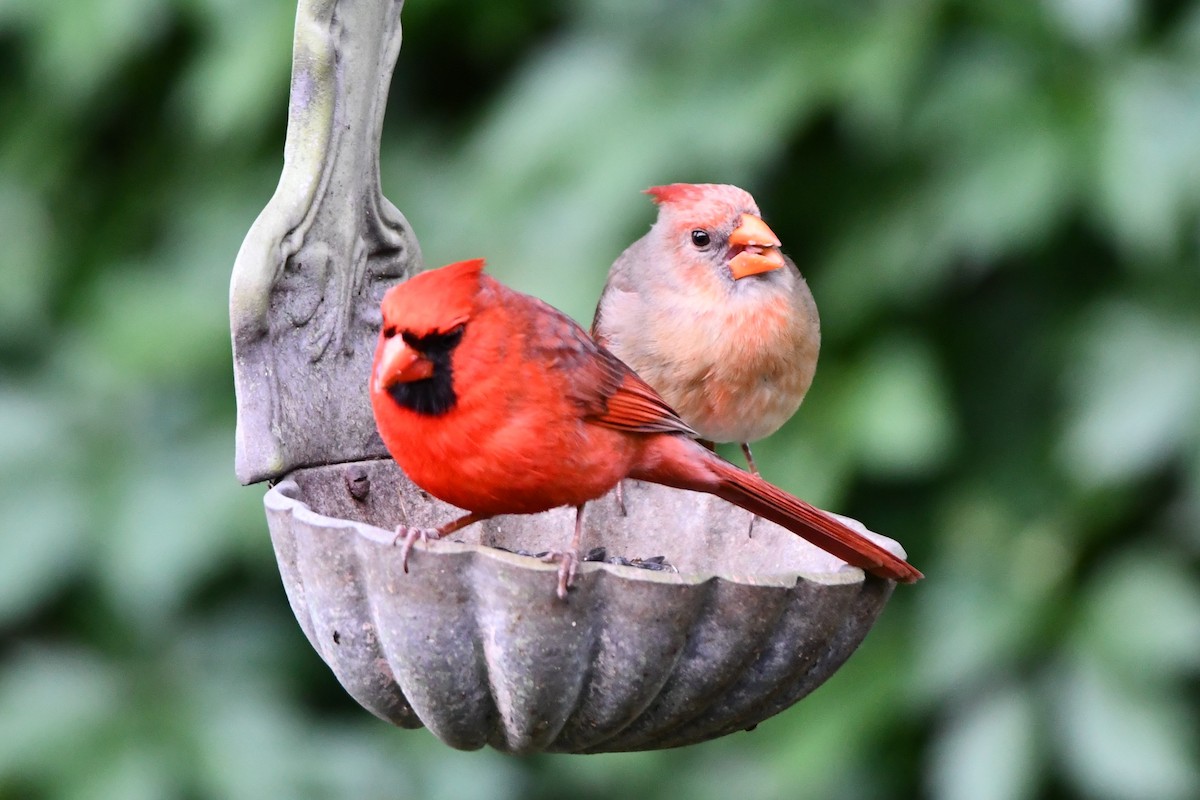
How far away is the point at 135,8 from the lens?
10.9 ft

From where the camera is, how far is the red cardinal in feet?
5.93

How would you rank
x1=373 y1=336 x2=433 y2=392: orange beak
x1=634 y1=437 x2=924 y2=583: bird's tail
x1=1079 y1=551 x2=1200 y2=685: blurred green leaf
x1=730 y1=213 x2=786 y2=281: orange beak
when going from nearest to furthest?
1. x1=373 y1=336 x2=433 y2=392: orange beak
2. x1=634 y1=437 x2=924 y2=583: bird's tail
3. x1=730 y1=213 x2=786 y2=281: orange beak
4. x1=1079 y1=551 x2=1200 y2=685: blurred green leaf

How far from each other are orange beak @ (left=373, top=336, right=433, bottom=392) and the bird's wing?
0.17m

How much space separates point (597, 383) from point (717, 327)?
499 millimetres

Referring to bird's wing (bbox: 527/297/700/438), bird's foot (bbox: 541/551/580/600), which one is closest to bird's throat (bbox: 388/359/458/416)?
bird's wing (bbox: 527/297/700/438)

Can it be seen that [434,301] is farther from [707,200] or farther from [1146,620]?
[1146,620]

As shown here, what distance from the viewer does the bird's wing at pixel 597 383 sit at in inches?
76.3

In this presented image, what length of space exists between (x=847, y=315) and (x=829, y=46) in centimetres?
49

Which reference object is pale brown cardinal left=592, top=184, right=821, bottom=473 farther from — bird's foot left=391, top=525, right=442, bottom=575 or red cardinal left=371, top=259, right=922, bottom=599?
bird's foot left=391, top=525, right=442, bottom=575

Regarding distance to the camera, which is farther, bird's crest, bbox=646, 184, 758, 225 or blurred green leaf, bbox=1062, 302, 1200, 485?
blurred green leaf, bbox=1062, 302, 1200, 485

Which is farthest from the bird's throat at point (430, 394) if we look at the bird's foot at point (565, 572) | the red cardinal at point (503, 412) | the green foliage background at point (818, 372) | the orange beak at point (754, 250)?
the green foliage background at point (818, 372)

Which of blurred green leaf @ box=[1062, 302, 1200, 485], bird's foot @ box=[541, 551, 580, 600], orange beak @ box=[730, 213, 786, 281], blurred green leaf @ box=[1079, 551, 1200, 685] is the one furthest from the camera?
blurred green leaf @ box=[1079, 551, 1200, 685]

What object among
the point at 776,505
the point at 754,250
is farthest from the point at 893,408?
the point at 776,505

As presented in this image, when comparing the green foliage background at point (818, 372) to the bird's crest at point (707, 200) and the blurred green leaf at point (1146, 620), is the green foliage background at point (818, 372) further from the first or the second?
the bird's crest at point (707, 200)
